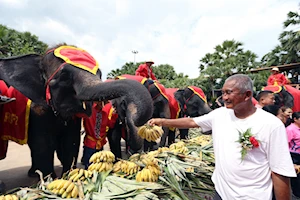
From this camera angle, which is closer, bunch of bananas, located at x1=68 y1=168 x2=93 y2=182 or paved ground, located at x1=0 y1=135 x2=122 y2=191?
bunch of bananas, located at x1=68 y1=168 x2=93 y2=182

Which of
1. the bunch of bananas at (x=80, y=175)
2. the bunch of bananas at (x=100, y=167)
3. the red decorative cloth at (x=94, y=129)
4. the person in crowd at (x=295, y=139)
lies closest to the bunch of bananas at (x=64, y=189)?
the bunch of bananas at (x=80, y=175)

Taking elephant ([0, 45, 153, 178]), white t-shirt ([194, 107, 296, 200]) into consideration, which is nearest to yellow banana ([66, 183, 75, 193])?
elephant ([0, 45, 153, 178])

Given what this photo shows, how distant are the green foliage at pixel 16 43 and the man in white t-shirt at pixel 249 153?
16.0m

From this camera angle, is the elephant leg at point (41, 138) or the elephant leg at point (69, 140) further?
the elephant leg at point (69, 140)

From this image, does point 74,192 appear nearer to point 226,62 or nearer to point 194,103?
point 194,103

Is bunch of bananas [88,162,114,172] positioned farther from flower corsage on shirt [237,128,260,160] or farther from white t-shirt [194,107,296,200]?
flower corsage on shirt [237,128,260,160]

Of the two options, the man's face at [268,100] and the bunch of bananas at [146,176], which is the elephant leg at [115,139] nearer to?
the man's face at [268,100]


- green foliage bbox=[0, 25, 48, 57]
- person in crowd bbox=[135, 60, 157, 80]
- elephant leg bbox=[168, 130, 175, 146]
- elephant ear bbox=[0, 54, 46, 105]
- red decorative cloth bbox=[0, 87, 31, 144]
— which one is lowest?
elephant leg bbox=[168, 130, 175, 146]

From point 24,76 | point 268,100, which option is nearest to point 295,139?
point 268,100

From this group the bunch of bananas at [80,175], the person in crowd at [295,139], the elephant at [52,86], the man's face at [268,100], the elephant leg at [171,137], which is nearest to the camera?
the bunch of bananas at [80,175]

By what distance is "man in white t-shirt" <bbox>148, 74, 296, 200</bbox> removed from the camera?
72.8 inches

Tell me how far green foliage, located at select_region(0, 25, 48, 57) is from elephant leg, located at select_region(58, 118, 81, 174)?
45.8ft

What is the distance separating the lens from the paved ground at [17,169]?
14.0 feet

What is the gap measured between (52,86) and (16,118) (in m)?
0.61
